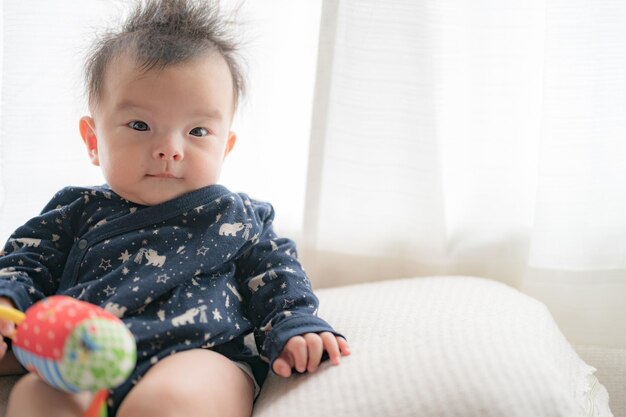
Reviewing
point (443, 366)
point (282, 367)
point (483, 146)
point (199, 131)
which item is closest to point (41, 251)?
point (199, 131)

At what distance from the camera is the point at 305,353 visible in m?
1.08

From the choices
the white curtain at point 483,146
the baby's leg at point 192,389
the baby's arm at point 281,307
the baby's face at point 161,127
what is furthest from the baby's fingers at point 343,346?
the white curtain at point 483,146

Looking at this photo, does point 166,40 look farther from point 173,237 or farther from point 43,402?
point 43,402

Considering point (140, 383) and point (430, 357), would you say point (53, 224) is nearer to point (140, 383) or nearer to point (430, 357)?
point (140, 383)

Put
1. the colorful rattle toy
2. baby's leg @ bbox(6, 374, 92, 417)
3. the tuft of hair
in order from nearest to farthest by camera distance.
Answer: the colorful rattle toy
baby's leg @ bbox(6, 374, 92, 417)
the tuft of hair

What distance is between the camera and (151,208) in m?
1.21

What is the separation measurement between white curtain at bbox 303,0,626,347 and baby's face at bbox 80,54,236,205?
315 mm

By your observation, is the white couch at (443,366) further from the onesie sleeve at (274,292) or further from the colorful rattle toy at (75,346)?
the colorful rattle toy at (75,346)

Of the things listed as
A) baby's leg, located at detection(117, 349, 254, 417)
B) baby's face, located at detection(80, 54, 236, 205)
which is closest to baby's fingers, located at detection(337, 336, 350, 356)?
baby's leg, located at detection(117, 349, 254, 417)

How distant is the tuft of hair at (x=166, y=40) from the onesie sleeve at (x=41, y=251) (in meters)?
0.20

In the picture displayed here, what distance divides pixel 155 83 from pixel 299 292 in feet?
1.28

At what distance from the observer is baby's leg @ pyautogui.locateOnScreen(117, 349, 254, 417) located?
967mm

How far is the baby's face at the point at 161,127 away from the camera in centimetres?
117

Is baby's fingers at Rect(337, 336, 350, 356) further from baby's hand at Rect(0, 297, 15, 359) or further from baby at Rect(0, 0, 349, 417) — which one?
baby's hand at Rect(0, 297, 15, 359)
